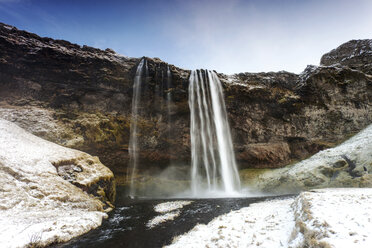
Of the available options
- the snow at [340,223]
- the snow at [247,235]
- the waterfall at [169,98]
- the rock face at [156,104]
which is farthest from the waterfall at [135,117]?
the snow at [340,223]

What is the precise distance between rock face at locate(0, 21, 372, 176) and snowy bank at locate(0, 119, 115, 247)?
6.68m

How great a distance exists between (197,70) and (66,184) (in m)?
18.6

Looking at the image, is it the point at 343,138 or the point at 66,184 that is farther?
the point at 343,138

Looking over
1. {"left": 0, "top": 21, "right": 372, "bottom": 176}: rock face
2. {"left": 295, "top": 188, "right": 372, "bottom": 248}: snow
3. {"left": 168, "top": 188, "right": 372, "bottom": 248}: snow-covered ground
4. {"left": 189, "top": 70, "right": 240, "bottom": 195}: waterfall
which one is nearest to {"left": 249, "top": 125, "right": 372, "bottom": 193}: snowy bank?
{"left": 189, "top": 70, "right": 240, "bottom": 195}: waterfall

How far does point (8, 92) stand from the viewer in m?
17.1

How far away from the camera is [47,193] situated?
8062mm

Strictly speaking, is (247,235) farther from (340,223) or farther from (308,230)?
(340,223)

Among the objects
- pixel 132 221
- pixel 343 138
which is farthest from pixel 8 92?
pixel 343 138

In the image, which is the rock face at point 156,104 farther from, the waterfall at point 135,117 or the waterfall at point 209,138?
the waterfall at point 209,138

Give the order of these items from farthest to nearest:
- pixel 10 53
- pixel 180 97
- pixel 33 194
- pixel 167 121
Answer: pixel 167 121 → pixel 180 97 → pixel 10 53 → pixel 33 194

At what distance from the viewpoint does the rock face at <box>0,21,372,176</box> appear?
57.3ft

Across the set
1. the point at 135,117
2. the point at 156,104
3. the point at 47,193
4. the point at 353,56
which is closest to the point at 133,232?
the point at 47,193

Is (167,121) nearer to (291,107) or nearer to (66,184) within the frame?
(66,184)

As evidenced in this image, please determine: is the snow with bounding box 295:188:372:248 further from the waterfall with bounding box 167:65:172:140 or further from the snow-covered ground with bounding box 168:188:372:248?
the waterfall with bounding box 167:65:172:140
